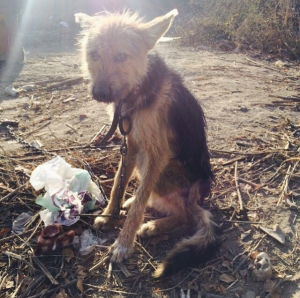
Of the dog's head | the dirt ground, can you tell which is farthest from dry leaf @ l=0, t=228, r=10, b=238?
the dog's head

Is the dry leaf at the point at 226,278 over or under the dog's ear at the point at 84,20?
under

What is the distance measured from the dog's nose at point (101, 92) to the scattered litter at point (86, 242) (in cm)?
150

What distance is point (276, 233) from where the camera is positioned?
11.7ft

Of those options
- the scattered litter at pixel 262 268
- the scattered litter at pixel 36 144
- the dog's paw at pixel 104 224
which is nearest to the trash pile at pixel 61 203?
the dog's paw at pixel 104 224

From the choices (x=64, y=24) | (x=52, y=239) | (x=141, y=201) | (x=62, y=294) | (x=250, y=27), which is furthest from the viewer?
(x=64, y=24)

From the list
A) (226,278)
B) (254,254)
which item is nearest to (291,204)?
(254,254)

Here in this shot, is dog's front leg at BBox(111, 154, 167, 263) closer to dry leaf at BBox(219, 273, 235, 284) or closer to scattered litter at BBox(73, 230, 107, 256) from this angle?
scattered litter at BBox(73, 230, 107, 256)

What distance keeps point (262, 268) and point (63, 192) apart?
7.23 feet

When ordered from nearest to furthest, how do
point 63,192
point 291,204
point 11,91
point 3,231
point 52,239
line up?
point 52,239 → point 3,231 → point 63,192 → point 291,204 → point 11,91

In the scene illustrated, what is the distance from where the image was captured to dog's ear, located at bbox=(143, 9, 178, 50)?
133 inches

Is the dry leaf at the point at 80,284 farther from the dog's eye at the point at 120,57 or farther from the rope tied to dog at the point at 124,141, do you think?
the dog's eye at the point at 120,57

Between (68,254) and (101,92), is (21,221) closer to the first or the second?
(68,254)

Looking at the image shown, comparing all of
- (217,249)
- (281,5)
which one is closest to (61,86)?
(217,249)

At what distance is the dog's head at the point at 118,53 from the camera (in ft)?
10.5
